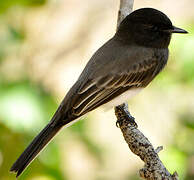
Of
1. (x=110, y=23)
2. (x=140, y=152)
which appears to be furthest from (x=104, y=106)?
(x=110, y=23)

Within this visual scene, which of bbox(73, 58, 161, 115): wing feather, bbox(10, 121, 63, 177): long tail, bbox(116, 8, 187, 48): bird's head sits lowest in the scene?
bbox(10, 121, 63, 177): long tail

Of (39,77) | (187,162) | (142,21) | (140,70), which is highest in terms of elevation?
(142,21)

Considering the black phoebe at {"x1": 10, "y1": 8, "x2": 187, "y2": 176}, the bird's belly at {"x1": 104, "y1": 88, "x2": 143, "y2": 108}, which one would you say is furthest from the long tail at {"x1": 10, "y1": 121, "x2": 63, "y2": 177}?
the bird's belly at {"x1": 104, "y1": 88, "x2": 143, "y2": 108}

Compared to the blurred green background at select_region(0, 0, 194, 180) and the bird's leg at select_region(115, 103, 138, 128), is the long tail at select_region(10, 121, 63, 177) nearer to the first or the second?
the blurred green background at select_region(0, 0, 194, 180)

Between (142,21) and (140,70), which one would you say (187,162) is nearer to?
(140,70)

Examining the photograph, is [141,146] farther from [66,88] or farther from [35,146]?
[66,88]

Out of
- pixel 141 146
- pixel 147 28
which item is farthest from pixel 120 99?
pixel 147 28

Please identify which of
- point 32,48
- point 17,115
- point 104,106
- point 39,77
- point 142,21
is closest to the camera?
→ point 17,115

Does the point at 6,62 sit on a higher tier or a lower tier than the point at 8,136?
higher
